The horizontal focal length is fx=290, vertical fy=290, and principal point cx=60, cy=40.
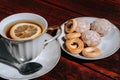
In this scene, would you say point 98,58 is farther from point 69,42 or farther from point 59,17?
point 59,17

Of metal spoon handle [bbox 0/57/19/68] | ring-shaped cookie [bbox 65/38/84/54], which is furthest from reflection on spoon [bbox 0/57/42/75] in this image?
ring-shaped cookie [bbox 65/38/84/54]

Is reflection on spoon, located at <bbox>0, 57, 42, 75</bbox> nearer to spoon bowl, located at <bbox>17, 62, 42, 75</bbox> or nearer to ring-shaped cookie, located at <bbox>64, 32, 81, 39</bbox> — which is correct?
spoon bowl, located at <bbox>17, 62, 42, 75</bbox>

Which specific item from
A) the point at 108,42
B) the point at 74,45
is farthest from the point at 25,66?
the point at 108,42

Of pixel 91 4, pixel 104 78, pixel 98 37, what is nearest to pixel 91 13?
pixel 91 4

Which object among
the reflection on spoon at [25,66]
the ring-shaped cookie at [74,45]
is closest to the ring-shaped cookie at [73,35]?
the ring-shaped cookie at [74,45]

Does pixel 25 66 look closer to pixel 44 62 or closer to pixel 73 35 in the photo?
pixel 44 62
